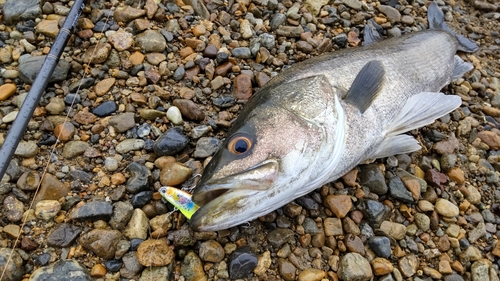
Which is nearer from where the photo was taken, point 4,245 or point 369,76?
point 4,245

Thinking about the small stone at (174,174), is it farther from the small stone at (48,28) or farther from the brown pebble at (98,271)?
the small stone at (48,28)

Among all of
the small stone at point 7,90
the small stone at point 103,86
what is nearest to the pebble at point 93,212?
the small stone at point 103,86

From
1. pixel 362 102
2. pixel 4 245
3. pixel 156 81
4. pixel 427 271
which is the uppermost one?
pixel 362 102

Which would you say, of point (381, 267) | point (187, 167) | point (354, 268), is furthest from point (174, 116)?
point (381, 267)

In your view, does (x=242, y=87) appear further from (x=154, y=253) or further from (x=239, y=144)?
(x=154, y=253)

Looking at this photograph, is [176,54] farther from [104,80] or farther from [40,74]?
[40,74]

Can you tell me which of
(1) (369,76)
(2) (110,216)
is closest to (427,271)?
(1) (369,76)

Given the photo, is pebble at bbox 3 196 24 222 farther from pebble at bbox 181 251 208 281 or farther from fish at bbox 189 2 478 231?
fish at bbox 189 2 478 231
